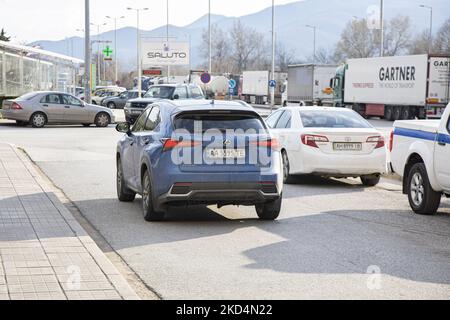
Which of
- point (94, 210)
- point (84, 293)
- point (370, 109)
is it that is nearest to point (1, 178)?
point (94, 210)

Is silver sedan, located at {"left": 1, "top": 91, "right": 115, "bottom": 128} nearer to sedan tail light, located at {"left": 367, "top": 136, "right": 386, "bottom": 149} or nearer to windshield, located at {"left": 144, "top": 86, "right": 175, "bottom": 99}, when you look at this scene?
windshield, located at {"left": 144, "top": 86, "right": 175, "bottom": 99}

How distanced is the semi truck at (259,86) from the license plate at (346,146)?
65.3 metres

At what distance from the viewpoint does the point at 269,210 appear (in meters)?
11.1

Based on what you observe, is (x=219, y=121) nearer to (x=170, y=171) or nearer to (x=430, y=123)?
(x=170, y=171)

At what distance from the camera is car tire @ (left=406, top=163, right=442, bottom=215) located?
38.8 feet

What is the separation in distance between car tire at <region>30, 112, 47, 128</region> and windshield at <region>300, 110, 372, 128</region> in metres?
19.3

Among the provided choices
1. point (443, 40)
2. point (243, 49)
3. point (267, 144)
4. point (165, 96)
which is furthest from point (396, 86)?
point (243, 49)

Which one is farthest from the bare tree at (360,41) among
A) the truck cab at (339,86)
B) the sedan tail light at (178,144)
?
the sedan tail light at (178,144)

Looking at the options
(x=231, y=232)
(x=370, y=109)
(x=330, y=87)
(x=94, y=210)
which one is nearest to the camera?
(x=231, y=232)

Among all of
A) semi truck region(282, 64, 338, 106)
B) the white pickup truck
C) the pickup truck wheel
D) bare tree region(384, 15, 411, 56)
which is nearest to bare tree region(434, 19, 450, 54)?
bare tree region(384, 15, 411, 56)

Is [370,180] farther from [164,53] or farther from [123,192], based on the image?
[164,53]

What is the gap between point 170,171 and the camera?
1048 centimetres

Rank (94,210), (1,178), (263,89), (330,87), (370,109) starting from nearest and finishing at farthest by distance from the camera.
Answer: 1. (94,210)
2. (1,178)
3. (370,109)
4. (330,87)
5. (263,89)
